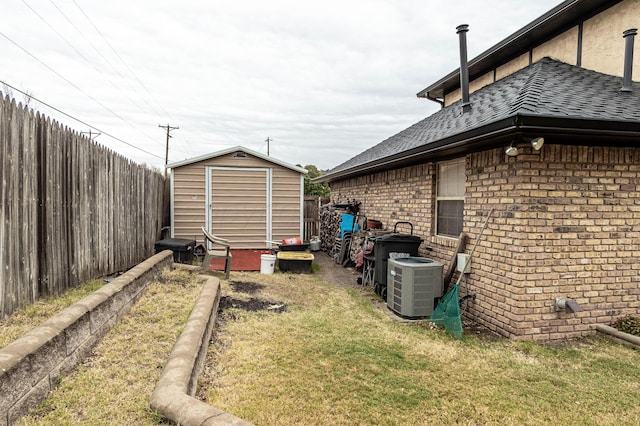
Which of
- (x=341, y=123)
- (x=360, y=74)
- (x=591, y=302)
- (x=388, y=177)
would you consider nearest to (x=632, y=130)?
(x=591, y=302)

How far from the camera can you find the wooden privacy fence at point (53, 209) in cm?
348

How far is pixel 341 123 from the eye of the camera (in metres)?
30.3

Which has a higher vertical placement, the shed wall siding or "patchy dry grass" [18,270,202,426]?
the shed wall siding

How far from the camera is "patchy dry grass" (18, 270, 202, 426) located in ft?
7.49

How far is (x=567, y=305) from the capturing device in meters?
4.41

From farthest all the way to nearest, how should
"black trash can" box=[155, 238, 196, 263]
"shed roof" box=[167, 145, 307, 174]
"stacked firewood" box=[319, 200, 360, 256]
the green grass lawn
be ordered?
"stacked firewood" box=[319, 200, 360, 256], "shed roof" box=[167, 145, 307, 174], "black trash can" box=[155, 238, 196, 263], the green grass lawn

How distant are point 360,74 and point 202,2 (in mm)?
7755

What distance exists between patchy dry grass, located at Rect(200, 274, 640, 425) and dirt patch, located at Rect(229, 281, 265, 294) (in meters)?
1.33

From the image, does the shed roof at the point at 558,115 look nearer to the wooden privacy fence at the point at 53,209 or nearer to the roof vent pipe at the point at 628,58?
the roof vent pipe at the point at 628,58

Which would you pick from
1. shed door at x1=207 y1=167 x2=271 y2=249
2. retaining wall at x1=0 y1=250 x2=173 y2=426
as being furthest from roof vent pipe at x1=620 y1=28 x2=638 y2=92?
shed door at x1=207 y1=167 x2=271 y2=249

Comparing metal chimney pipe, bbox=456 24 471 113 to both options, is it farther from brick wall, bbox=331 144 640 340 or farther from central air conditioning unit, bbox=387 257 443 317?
central air conditioning unit, bbox=387 257 443 317

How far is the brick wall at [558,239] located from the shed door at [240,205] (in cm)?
678

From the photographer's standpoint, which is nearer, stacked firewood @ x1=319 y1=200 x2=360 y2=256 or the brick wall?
the brick wall

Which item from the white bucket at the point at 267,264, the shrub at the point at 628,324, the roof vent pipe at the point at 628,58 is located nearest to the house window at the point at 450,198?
the shrub at the point at 628,324
